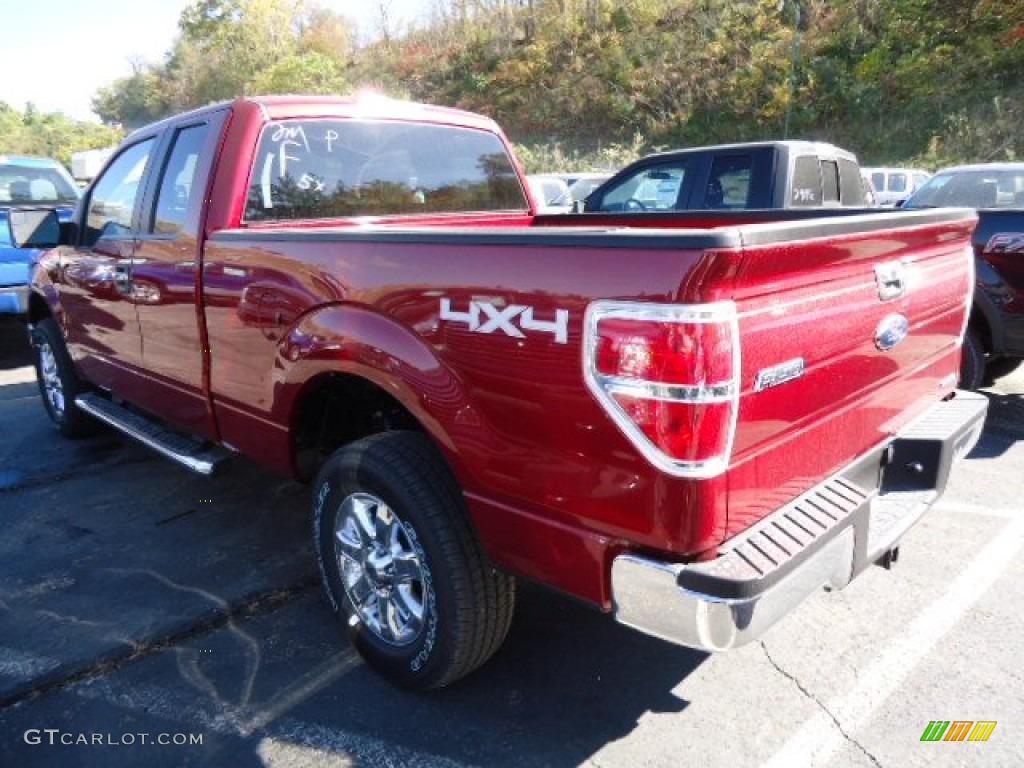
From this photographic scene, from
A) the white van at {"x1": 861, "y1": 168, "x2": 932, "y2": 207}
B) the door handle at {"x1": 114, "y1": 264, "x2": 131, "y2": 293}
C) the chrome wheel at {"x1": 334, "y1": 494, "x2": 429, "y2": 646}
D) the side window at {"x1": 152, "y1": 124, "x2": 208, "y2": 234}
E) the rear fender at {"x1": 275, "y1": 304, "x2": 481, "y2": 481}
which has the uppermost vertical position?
the side window at {"x1": 152, "y1": 124, "x2": 208, "y2": 234}

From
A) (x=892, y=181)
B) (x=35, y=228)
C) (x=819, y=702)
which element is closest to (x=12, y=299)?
(x=35, y=228)

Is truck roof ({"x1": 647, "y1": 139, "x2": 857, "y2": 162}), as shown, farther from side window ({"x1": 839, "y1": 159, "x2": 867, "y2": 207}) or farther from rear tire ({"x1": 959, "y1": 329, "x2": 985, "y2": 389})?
rear tire ({"x1": 959, "y1": 329, "x2": 985, "y2": 389})

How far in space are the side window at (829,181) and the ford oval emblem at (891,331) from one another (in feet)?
14.6

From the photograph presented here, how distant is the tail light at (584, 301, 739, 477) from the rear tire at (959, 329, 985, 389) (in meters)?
4.14

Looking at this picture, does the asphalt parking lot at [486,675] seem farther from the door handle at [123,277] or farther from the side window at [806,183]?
the side window at [806,183]

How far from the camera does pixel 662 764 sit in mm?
2229

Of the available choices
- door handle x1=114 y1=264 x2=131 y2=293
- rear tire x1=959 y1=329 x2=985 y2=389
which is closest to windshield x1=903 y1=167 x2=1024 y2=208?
rear tire x1=959 y1=329 x2=985 y2=389

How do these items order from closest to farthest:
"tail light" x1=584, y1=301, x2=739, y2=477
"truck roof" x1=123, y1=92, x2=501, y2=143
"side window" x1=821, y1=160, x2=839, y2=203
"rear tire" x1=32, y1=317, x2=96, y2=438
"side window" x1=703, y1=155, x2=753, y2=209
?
"tail light" x1=584, y1=301, x2=739, y2=477, "truck roof" x1=123, y1=92, x2=501, y2=143, "rear tire" x1=32, y1=317, x2=96, y2=438, "side window" x1=703, y1=155, x2=753, y2=209, "side window" x1=821, y1=160, x2=839, y2=203

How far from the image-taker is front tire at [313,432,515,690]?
7.52 feet

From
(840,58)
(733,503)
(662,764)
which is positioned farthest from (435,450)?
(840,58)

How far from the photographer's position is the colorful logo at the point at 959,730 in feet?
7.58

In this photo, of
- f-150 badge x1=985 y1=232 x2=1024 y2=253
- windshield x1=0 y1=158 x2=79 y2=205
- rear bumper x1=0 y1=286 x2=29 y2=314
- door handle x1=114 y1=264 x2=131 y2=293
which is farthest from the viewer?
windshield x1=0 y1=158 x2=79 y2=205

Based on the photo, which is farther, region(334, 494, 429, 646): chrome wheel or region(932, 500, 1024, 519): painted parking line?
region(932, 500, 1024, 519): painted parking line

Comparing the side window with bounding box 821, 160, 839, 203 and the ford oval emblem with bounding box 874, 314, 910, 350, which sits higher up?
the side window with bounding box 821, 160, 839, 203
